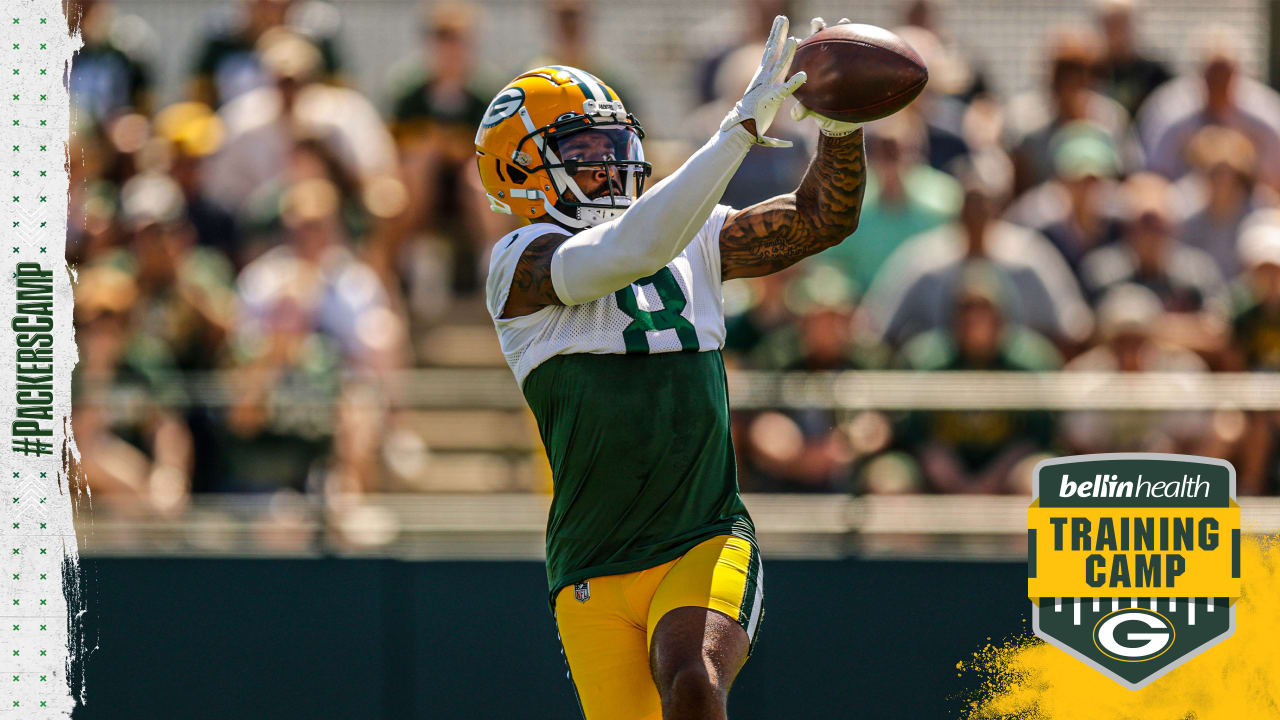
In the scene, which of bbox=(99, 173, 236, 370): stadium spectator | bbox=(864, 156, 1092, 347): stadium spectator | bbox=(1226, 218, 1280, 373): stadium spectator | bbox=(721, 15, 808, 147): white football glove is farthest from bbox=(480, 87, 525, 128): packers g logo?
bbox=(1226, 218, 1280, 373): stadium spectator

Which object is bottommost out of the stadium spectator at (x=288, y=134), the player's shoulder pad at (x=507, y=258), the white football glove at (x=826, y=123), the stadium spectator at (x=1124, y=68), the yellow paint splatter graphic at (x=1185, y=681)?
the yellow paint splatter graphic at (x=1185, y=681)

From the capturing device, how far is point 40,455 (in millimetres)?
7367

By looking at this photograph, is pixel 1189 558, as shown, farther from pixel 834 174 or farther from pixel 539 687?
pixel 834 174

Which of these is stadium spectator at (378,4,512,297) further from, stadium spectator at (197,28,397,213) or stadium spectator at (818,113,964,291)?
stadium spectator at (818,113,964,291)

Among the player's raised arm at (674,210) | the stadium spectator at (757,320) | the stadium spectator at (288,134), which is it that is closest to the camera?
the player's raised arm at (674,210)

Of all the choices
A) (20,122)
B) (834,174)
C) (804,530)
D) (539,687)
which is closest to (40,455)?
(20,122)

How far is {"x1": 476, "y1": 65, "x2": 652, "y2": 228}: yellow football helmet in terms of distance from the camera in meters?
4.52

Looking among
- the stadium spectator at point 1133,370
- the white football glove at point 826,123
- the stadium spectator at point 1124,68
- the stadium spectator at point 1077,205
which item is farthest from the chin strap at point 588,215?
the stadium spectator at point 1124,68

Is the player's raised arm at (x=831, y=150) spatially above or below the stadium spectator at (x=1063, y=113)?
below

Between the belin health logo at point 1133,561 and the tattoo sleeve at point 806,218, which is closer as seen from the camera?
the tattoo sleeve at point 806,218

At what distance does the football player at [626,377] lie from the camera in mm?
4301

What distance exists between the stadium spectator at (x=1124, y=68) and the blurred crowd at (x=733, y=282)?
2 cm

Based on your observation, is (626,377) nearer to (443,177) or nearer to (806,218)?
(806,218)

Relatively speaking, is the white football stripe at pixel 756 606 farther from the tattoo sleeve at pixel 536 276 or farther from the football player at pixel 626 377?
the tattoo sleeve at pixel 536 276
